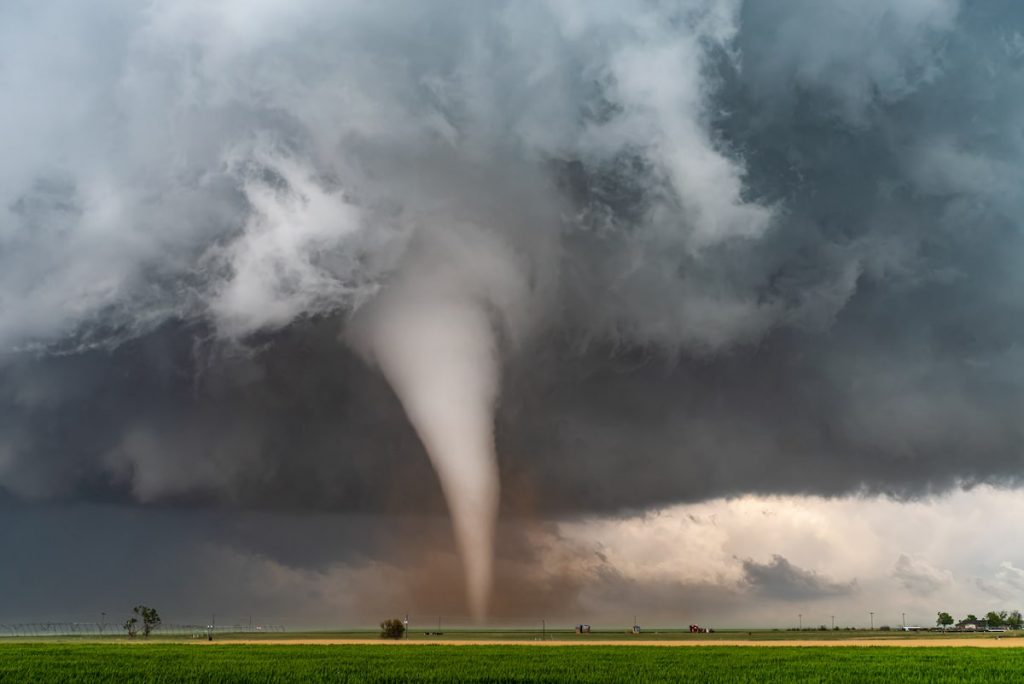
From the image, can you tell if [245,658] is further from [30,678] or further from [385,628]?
[385,628]

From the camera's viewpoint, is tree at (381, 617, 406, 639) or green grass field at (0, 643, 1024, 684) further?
tree at (381, 617, 406, 639)

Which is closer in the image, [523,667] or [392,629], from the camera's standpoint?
[523,667]

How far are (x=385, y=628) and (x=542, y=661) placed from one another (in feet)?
397

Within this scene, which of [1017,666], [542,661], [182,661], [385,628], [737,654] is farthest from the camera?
[385,628]

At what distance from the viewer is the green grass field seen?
70.0 meters

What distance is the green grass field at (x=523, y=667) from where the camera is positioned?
70.0m

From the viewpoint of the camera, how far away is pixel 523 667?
7762 centimetres

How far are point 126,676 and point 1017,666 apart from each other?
8129 centimetres

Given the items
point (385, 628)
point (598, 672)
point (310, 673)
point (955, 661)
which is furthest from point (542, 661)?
point (385, 628)

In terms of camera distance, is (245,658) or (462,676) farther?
(245,658)

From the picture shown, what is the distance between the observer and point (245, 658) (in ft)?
318

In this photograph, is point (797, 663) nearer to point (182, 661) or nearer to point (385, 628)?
point (182, 661)

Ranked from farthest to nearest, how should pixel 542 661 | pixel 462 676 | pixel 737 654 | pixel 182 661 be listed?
pixel 737 654, pixel 182 661, pixel 542 661, pixel 462 676

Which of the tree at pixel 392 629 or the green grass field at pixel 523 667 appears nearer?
the green grass field at pixel 523 667
